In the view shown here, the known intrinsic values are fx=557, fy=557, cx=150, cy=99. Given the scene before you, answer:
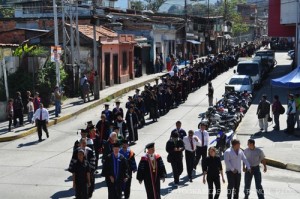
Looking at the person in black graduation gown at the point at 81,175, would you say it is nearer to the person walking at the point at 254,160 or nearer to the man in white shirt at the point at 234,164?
the man in white shirt at the point at 234,164

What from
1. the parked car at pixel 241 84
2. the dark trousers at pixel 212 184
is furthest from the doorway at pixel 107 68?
the dark trousers at pixel 212 184

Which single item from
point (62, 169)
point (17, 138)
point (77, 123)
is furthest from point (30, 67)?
point (62, 169)

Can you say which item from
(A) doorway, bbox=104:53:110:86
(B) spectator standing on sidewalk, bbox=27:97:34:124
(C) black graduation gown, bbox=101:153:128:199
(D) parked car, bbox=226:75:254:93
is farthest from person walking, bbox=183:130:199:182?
(A) doorway, bbox=104:53:110:86

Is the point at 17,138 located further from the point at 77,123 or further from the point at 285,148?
the point at 285,148

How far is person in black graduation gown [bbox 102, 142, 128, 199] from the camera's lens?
11.5 meters

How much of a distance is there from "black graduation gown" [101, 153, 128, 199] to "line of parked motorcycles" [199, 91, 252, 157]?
6.06m

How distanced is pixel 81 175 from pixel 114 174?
2.61 ft

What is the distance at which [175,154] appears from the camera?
14.4 metres

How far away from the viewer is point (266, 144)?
65.8 feet

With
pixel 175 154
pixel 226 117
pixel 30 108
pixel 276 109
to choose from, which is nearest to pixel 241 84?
pixel 276 109

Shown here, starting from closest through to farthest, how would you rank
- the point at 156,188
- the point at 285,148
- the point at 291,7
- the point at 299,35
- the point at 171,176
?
the point at 156,188, the point at 171,176, the point at 285,148, the point at 299,35, the point at 291,7

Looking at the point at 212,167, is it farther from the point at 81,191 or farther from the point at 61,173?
the point at 61,173

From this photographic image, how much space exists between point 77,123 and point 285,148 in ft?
34.1

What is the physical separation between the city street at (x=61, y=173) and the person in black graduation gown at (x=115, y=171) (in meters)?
1.74
